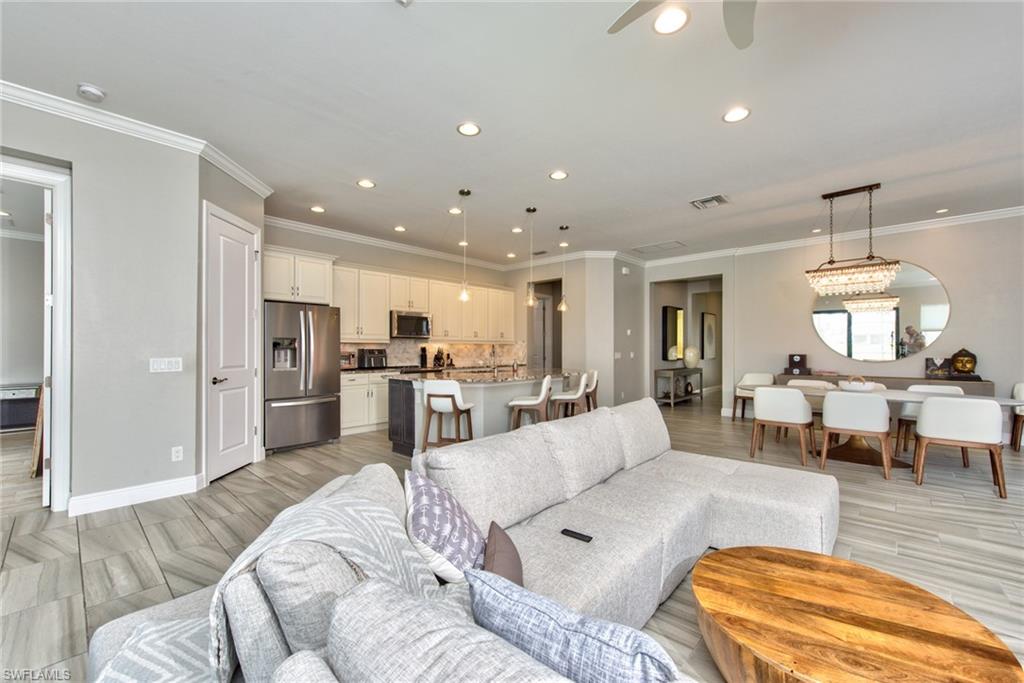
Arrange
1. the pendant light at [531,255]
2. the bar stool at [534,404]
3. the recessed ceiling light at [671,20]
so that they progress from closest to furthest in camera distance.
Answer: the recessed ceiling light at [671,20] → the bar stool at [534,404] → the pendant light at [531,255]

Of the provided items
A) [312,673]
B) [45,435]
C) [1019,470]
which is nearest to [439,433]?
[45,435]

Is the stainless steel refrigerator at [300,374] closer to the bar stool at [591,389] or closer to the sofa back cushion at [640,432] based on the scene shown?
the bar stool at [591,389]

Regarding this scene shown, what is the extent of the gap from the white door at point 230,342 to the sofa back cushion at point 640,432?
351 cm

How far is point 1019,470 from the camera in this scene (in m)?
4.12

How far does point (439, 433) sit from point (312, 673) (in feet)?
13.0

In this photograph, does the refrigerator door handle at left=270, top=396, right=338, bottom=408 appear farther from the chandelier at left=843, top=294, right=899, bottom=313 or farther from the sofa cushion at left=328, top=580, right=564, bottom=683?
the chandelier at left=843, top=294, right=899, bottom=313

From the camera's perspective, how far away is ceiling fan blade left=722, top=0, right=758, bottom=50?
162 cm

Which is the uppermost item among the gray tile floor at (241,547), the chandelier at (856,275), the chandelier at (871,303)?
the chandelier at (856,275)

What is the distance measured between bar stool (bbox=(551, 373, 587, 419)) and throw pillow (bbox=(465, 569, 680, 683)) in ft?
14.0

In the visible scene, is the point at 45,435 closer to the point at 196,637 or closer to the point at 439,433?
the point at 439,433

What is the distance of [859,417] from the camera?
404 cm

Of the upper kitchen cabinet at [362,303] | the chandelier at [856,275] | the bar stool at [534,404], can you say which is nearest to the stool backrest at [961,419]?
the chandelier at [856,275]

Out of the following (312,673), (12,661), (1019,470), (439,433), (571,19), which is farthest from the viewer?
(439,433)

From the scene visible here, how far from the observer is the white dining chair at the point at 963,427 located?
343 centimetres
